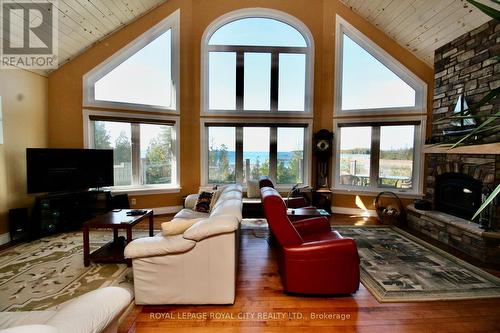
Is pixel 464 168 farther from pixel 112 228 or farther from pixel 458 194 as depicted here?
pixel 112 228

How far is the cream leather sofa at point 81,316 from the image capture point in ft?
3.17

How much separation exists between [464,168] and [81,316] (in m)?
5.15

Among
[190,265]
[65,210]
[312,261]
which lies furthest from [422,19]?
[65,210]

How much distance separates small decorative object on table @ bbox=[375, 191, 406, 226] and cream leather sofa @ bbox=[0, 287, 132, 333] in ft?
15.7

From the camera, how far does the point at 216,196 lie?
3840 millimetres

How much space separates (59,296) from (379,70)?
6555mm

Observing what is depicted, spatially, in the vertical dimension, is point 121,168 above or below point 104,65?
below

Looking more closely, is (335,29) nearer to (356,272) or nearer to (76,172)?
(356,272)

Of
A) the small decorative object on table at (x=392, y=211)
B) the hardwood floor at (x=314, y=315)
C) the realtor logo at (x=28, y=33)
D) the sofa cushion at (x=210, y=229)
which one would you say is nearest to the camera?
the hardwood floor at (x=314, y=315)

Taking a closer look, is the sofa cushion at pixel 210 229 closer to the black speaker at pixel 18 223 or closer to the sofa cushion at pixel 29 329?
the sofa cushion at pixel 29 329

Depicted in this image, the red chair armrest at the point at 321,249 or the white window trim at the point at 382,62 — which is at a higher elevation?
the white window trim at the point at 382,62

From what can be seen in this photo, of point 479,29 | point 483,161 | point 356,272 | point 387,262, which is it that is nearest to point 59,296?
point 356,272

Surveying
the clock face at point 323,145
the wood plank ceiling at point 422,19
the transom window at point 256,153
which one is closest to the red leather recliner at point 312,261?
the clock face at point 323,145

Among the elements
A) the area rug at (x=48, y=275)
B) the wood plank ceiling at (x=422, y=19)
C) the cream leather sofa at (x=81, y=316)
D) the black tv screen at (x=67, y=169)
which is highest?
the wood plank ceiling at (x=422, y=19)
